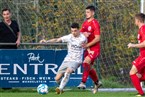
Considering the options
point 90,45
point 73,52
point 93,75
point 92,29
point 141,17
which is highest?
point 141,17

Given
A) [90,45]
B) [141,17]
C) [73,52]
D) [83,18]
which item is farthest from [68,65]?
[83,18]

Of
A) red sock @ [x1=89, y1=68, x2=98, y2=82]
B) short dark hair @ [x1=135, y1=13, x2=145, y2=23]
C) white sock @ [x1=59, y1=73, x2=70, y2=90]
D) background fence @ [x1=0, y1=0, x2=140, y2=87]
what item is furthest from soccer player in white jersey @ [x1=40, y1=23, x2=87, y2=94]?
background fence @ [x1=0, y1=0, x2=140, y2=87]

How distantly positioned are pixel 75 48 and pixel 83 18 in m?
2.21

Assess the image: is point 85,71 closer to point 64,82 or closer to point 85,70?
point 85,70

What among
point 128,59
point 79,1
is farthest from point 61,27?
point 128,59

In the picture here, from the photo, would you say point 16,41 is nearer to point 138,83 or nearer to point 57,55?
point 57,55

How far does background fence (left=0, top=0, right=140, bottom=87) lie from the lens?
58.7 ft

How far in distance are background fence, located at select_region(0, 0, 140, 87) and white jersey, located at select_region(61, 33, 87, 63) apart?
6.39 feet

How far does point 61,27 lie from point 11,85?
207 centimetres

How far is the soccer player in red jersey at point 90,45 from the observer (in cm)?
1617

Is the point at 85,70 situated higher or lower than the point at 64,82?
higher

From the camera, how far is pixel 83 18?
18000 millimetres

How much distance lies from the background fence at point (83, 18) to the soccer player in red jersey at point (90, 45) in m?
1.49

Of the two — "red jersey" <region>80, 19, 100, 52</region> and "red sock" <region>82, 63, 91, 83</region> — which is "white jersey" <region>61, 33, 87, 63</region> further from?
"red jersey" <region>80, 19, 100, 52</region>
